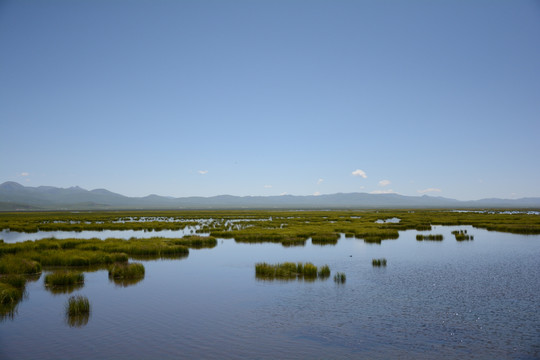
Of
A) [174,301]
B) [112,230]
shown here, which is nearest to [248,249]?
[174,301]

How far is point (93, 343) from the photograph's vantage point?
11273 mm

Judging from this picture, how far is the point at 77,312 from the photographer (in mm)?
14047

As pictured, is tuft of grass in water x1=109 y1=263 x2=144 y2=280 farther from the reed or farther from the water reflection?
the water reflection

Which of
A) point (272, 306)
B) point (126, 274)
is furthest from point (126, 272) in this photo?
point (272, 306)

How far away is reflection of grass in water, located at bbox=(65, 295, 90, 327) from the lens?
527 inches

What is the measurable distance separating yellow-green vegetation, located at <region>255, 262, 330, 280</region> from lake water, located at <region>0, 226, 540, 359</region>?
78 centimetres

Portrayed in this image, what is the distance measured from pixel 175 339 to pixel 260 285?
736 cm

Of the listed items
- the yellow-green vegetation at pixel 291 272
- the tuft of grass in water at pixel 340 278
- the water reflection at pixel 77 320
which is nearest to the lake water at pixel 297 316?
the water reflection at pixel 77 320

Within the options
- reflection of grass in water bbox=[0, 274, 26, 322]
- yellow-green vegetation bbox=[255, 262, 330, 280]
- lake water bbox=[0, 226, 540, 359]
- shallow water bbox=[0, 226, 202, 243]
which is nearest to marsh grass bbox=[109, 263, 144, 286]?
lake water bbox=[0, 226, 540, 359]

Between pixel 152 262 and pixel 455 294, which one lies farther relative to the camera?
pixel 152 262

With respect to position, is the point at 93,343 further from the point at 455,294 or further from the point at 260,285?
the point at 455,294

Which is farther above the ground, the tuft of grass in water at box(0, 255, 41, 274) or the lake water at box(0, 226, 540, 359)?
the tuft of grass in water at box(0, 255, 41, 274)

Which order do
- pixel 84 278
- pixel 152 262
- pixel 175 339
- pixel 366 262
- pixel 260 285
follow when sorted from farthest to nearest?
pixel 152 262 < pixel 366 262 < pixel 84 278 < pixel 260 285 < pixel 175 339

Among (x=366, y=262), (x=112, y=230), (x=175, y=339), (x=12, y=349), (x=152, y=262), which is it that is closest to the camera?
(x=12, y=349)
